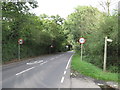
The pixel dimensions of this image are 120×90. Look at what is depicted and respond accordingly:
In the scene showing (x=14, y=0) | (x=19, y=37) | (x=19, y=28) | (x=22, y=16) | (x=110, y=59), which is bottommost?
(x=110, y=59)

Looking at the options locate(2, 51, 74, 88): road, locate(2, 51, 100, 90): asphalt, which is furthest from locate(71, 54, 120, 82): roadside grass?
locate(2, 51, 74, 88): road

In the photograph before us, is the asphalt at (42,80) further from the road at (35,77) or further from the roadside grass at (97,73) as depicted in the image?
the roadside grass at (97,73)

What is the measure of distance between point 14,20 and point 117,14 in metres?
12.6

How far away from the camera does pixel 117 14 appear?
9.24m

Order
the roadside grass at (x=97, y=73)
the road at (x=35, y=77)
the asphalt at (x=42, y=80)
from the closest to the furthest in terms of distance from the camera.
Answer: the asphalt at (x=42, y=80) → the road at (x=35, y=77) → the roadside grass at (x=97, y=73)

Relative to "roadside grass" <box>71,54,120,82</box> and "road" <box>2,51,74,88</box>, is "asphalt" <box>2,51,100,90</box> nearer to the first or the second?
"road" <box>2,51,74,88</box>

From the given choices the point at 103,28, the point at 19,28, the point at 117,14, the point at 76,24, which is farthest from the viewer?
the point at 76,24

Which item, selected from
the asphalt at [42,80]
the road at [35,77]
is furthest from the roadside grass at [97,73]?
the road at [35,77]

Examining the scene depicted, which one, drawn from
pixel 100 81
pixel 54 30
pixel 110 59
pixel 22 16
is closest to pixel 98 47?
pixel 110 59

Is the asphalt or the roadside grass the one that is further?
the roadside grass

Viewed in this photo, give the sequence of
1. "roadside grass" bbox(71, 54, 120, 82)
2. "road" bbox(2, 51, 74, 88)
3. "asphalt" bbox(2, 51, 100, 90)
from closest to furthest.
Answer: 1. "asphalt" bbox(2, 51, 100, 90)
2. "road" bbox(2, 51, 74, 88)
3. "roadside grass" bbox(71, 54, 120, 82)

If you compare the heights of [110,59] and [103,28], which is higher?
[103,28]

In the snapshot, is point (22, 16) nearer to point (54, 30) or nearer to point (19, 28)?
point (19, 28)

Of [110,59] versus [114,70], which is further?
[110,59]
